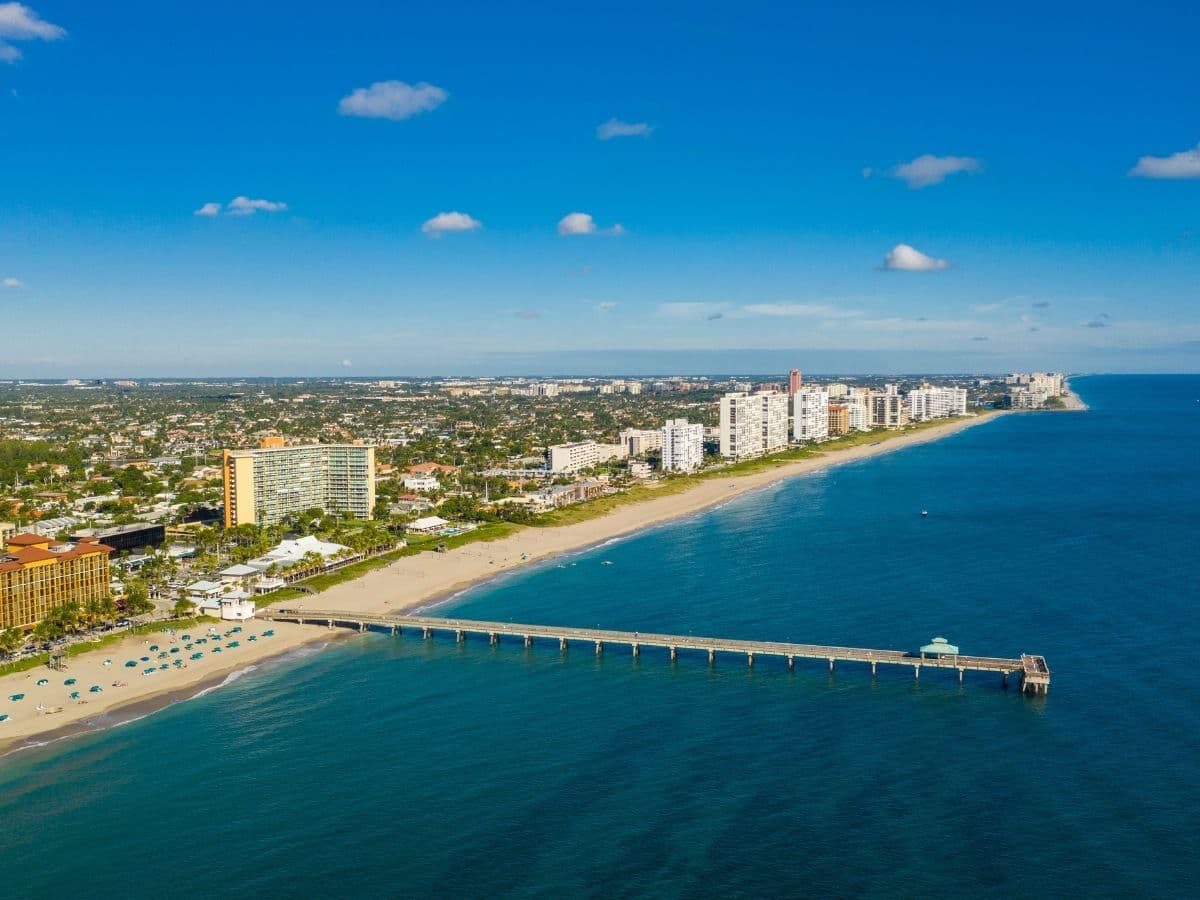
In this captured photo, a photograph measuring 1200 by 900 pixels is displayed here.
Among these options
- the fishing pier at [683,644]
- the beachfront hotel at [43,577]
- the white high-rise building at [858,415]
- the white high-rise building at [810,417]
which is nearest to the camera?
the fishing pier at [683,644]

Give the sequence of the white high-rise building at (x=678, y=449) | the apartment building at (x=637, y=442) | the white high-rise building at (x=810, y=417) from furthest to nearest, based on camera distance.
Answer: the white high-rise building at (x=810, y=417) < the apartment building at (x=637, y=442) < the white high-rise building at (x=678, y=449)

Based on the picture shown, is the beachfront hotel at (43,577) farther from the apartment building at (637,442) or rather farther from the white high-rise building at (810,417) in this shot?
the white high-rise building at (810,417)

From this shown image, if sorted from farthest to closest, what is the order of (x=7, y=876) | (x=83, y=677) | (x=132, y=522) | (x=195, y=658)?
(x=132, y=522) < (x=195, y=658) < (x=83, y=677) < (x=7, y=876)

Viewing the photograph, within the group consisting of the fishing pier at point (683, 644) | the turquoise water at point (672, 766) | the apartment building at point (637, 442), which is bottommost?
the turquoise water at point (672, 766)

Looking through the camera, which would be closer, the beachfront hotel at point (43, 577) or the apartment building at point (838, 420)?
the beachfront hotel at point (43, 577)

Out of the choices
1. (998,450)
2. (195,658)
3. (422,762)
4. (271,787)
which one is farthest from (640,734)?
(998,450)

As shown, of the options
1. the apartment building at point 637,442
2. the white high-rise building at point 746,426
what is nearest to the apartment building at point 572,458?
the apartment building at point 637,442

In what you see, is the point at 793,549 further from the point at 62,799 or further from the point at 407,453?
the point at 407,453

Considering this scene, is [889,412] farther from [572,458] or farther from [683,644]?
[683,644]
